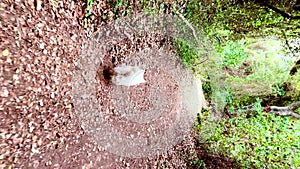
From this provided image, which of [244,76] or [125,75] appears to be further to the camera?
[244,76]

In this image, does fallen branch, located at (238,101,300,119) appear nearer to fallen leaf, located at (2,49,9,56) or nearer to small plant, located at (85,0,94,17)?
small plant, located at (85,0,94,17)

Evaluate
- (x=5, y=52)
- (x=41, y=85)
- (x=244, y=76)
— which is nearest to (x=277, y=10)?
(x=244, y=76)

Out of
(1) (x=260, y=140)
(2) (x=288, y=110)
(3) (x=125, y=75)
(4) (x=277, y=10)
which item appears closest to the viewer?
(3) (x=125, y=75)

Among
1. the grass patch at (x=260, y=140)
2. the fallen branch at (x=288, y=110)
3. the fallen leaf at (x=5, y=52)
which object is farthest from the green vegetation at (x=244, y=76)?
the fallen leaf at (x=5, y=52)

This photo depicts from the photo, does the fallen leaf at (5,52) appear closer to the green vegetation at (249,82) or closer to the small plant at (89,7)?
the small plant at (89,7)

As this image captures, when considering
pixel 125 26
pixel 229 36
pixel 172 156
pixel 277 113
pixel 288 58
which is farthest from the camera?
pixel 277 113

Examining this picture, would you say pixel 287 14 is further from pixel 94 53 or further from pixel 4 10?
pixel 4 10

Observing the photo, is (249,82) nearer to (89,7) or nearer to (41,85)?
(89,7)

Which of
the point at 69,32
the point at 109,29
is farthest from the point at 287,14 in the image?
the point at 69,32
